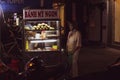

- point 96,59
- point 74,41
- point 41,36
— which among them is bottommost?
point 96,59

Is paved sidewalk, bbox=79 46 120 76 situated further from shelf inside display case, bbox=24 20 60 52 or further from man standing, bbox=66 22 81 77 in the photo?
man standing, bbox=66 22 81 77

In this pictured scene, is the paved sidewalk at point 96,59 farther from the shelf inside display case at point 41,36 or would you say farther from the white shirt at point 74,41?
the white shirt at point 74,41

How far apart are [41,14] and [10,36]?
7.66ft

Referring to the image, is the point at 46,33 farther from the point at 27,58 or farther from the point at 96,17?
the point at 96,17

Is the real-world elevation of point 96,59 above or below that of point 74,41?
below

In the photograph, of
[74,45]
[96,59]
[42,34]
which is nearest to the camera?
[74,45]

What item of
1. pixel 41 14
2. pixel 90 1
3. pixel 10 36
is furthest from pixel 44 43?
pixel 90 1

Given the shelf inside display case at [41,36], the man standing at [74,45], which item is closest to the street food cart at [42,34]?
the shelf inside display case at [41,36]

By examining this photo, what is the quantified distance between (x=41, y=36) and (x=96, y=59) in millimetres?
4343

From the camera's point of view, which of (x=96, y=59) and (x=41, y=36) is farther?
(x=96, y=59)

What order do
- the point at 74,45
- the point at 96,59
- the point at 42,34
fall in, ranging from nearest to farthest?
the point at 74,45 < the point at 42,34 < the point at 96,59

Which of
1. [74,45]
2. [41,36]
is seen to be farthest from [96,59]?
[74,45]

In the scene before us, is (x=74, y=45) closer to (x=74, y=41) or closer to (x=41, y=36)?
(x=74, y=41)

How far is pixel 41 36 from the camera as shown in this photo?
11961 mm
